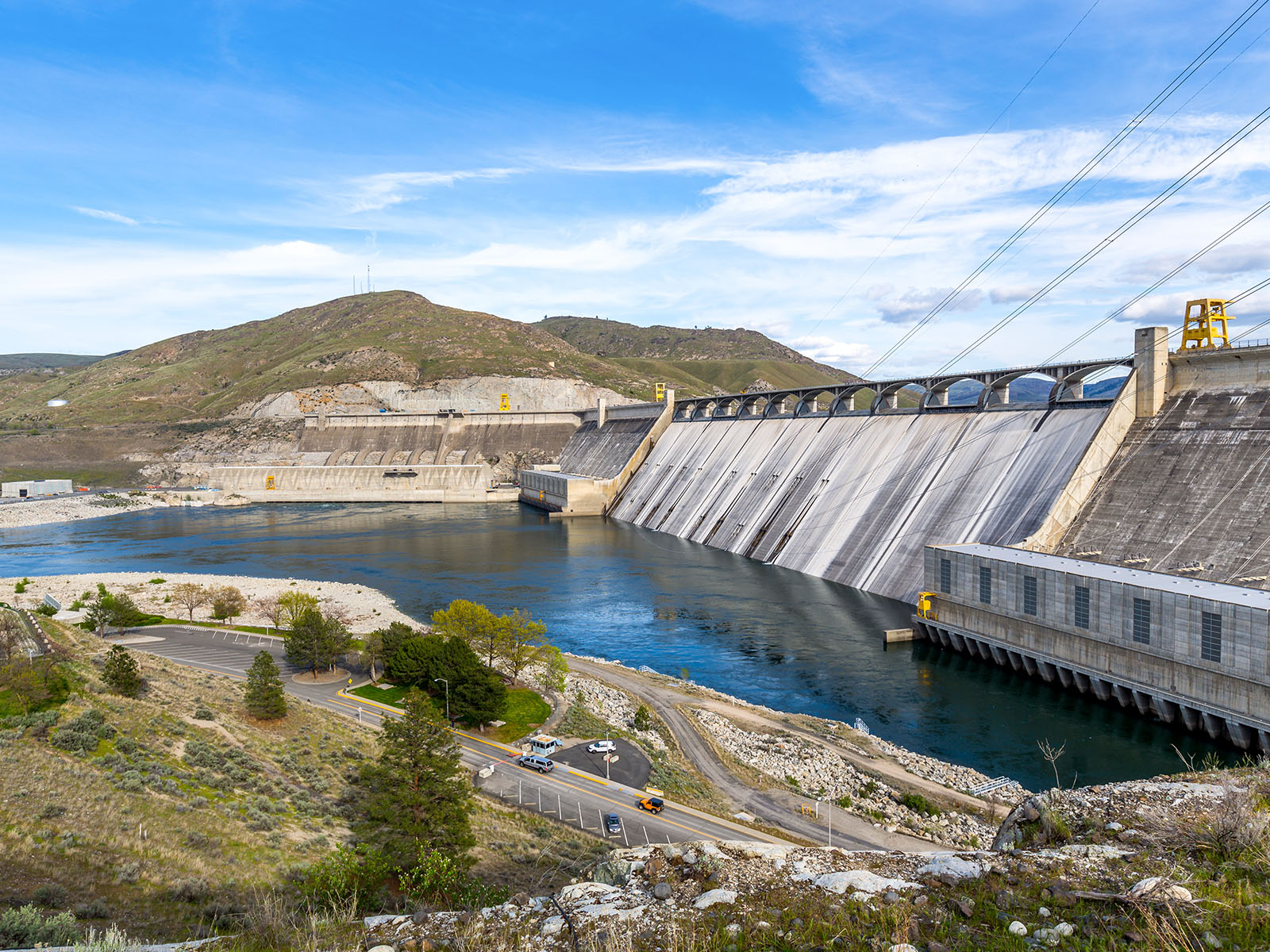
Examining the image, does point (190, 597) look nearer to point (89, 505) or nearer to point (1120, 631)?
point (1120, 631)

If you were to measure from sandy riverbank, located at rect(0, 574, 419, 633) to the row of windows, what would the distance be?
2887 cm

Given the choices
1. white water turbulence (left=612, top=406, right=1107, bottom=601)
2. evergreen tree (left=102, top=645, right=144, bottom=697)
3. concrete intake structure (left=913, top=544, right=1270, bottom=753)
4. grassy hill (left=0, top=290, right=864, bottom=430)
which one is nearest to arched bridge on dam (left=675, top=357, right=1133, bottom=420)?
white water turbulence (left=612, top=406, right=1107, bottom=601)

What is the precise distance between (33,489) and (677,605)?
10032 cm

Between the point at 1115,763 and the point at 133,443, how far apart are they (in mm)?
143456

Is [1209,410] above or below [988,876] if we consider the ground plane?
above

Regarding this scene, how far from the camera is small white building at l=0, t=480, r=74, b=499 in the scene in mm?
101500

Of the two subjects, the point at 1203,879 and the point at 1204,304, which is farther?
→ the point at 1204,304

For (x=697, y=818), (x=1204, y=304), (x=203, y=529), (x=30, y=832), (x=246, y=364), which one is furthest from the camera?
(x=246, y=364)

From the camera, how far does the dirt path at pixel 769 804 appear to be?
19.5m

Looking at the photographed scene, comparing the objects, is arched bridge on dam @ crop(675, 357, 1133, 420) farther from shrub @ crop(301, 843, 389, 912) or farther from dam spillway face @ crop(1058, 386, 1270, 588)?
shrub @ crop(301, 843, 389, 912)

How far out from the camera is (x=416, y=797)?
51.5 feet

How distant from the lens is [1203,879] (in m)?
6.53

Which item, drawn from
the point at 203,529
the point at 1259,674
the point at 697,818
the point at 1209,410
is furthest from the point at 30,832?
the point at 203,529

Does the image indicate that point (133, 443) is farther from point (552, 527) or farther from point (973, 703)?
point (973, 703)
